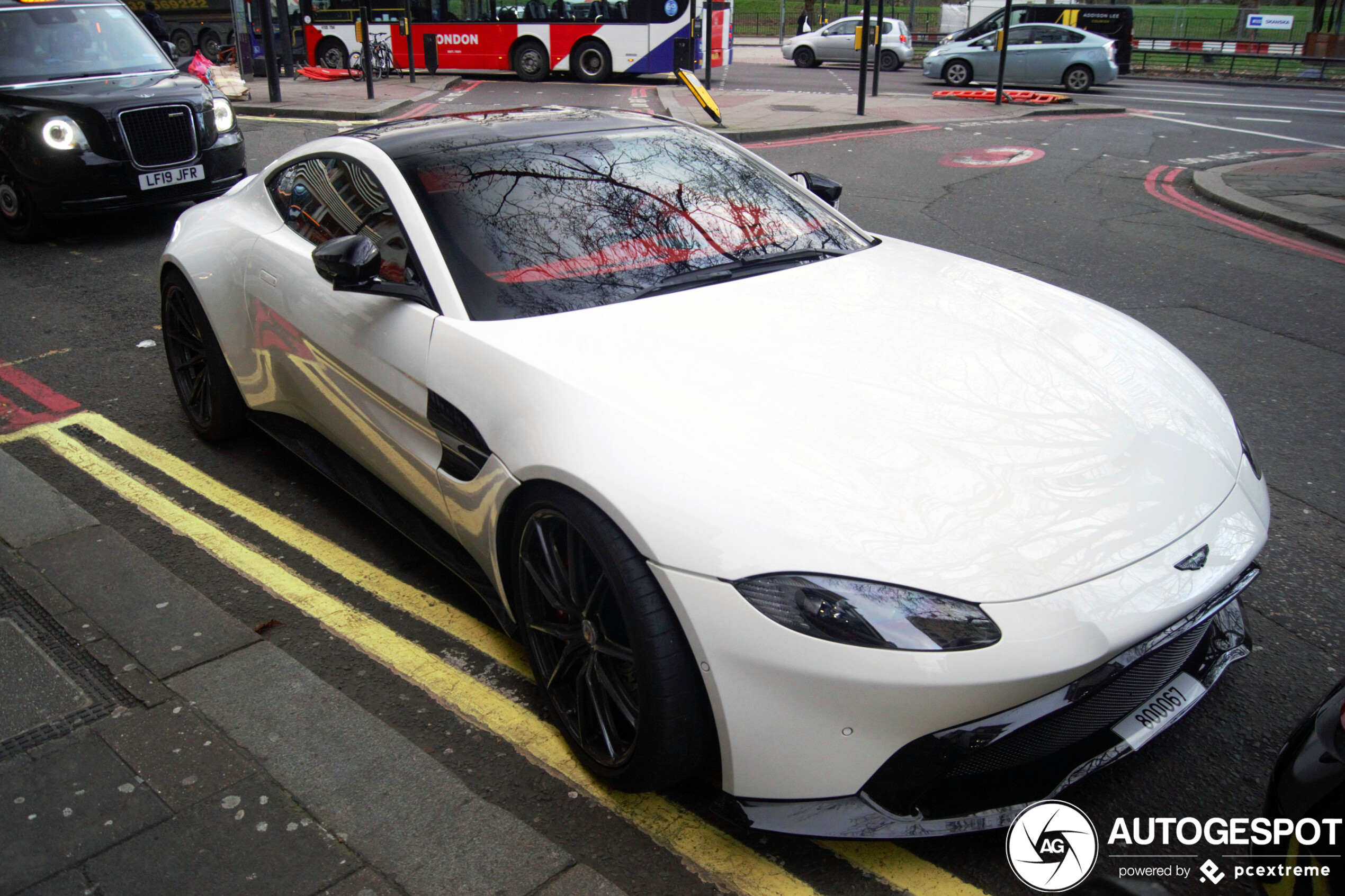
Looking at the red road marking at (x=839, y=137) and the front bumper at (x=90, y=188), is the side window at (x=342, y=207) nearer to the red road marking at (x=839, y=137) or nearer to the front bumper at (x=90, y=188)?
the front bumper at (x=90, y=188)

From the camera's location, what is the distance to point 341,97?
1866 centimetres

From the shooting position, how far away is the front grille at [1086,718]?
6.83ft

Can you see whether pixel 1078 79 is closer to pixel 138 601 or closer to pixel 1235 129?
pixel 1235 129

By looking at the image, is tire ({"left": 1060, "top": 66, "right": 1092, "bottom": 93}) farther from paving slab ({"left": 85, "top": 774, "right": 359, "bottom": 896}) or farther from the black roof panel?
paving slab ({"left": 85, "top": 774, "right": 359, "bottom": 896})

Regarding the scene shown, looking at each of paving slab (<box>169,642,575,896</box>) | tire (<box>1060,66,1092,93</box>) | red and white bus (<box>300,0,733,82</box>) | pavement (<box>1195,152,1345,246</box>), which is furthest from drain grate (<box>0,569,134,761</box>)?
tire (<box>1060,66,1092,93</box>)

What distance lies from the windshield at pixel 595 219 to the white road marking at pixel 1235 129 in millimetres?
13297

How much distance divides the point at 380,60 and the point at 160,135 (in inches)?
674

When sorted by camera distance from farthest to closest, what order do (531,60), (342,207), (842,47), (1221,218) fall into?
(842,47) → (531,60) → (1221,218) → (342,207)

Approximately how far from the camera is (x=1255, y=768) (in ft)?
8.28

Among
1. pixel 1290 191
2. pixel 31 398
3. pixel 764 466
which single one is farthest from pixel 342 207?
pixel 1290 191

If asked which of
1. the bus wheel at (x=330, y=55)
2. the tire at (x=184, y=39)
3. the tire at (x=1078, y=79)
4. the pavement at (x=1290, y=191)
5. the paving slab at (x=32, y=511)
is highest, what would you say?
the tire at (x=184, y=39)

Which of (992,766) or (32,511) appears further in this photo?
(32,511)

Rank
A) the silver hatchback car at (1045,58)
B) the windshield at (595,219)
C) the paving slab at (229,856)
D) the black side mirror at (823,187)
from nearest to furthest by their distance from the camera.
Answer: the paving slab at (229,856), the windshield at (595,219), the black side mirror at (823,187), the silver hatchback car at (1045,58)

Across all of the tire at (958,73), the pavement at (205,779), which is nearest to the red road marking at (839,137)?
the tire at (958,73)
